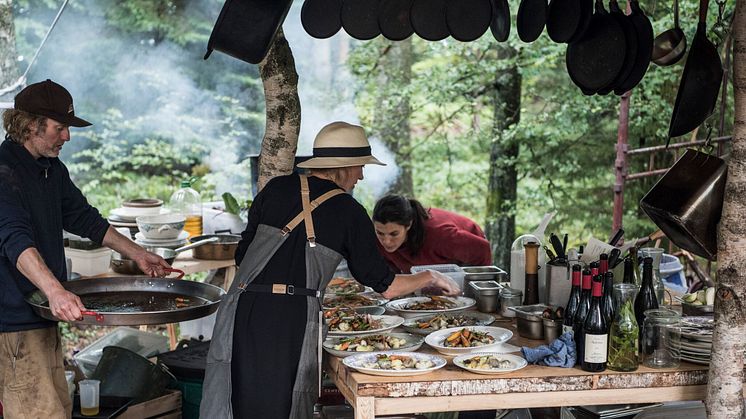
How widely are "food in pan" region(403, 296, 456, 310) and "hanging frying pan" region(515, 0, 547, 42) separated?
148 cm

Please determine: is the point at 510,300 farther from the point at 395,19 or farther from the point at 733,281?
the point at 395,19

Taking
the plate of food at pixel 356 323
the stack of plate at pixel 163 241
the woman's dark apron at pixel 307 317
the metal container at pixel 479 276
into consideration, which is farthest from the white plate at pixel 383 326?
the stack of plate at pixel 163 241

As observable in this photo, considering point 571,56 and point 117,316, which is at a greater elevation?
point 571,56

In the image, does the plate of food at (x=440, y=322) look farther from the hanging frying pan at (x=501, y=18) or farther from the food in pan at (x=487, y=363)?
the hanging frying pan at (x=501, y=18)

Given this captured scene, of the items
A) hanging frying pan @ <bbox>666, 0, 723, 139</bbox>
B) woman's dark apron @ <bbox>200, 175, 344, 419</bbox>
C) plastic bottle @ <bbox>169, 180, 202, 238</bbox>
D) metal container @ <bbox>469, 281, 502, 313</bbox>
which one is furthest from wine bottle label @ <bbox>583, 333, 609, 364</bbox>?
plastic bottle @ <bbox>169, 180, 202, 238</bbox>

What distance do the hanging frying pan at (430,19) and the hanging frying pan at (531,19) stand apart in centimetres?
41

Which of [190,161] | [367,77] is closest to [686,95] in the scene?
[367,77]

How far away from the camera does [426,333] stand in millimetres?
3678

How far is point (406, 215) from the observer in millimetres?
5402

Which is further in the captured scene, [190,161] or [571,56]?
[190,161]

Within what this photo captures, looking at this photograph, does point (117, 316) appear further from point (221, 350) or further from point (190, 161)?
point (190, 161)

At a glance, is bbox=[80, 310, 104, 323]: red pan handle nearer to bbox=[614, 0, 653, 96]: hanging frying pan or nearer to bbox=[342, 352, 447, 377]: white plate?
bbox=[342, 352, 447, 377]: white plate

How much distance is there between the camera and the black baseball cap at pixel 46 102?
12.7 feet

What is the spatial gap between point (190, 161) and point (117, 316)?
8.56 m
